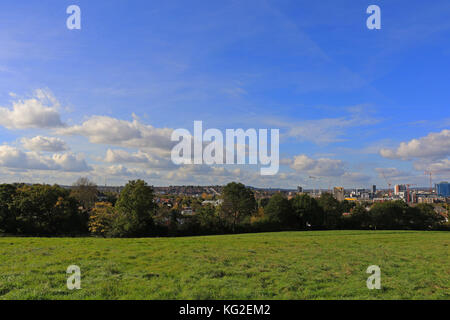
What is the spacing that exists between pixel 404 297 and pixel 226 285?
5.95 meters

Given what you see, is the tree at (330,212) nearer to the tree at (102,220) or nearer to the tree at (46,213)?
the tree at (102,220)

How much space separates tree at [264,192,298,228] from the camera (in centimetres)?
6425

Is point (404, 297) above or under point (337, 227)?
above

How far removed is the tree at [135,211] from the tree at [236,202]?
1686cm

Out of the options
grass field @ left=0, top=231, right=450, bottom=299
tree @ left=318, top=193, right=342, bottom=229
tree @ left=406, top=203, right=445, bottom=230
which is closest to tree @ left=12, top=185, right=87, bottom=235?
grass field @ left=0, top=231, right=450, bottom=299

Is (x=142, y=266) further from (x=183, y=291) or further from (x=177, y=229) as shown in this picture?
(x=177, y=229)

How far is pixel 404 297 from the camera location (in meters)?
9.95

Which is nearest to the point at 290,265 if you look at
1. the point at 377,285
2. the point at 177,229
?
the point at 377,285

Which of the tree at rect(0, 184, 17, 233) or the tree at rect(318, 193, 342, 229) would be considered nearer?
the tree at rect(0, 184, 17, 233)

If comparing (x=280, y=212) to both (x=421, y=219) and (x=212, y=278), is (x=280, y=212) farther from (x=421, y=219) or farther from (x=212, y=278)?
(x=212, y=278)

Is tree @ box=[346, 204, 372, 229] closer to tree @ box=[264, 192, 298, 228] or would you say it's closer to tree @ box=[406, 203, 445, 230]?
tree @ box=[406, 203, 445, 230]

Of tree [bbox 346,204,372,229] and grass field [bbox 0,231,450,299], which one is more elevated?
grass field [bbox 0,231,450,299]

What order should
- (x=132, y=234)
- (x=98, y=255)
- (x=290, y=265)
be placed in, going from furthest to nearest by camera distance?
(x=132, y=234) < (x=98, y=255) < (x=290, y=265)

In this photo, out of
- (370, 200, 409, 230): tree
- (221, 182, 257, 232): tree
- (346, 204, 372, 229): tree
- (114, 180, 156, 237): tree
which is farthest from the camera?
(370, 200, 409, 230): tree
